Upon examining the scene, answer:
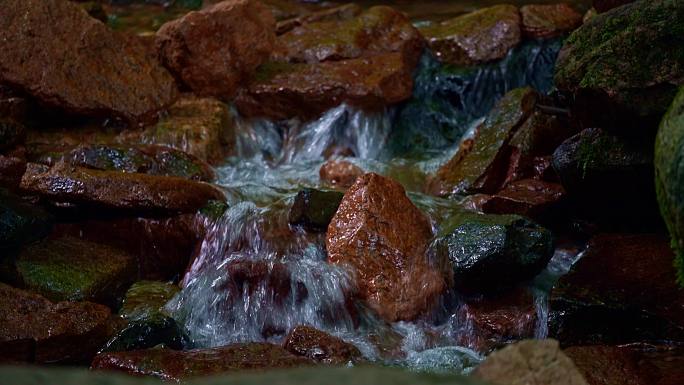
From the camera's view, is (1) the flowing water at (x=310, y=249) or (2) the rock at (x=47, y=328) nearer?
(2) the rock at (x=47, y=328)

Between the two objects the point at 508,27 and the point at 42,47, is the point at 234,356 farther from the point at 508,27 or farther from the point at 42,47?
the point at 508,27

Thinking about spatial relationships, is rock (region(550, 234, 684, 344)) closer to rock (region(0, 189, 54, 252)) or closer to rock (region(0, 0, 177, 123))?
rock (region(0, 189, 54, 252))

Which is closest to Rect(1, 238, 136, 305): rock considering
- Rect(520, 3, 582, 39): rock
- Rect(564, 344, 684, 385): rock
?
Rect(564, 344, 684, 385): rock

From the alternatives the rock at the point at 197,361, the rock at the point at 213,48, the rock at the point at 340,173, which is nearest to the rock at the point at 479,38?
the rock at the point at 213,48

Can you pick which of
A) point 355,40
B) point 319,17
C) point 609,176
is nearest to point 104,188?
point 609,176

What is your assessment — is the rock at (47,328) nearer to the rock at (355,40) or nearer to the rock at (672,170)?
the rock at (672,170)

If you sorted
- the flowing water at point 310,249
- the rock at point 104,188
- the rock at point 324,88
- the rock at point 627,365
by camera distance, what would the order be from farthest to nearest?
the rock at point 324,88, the rock at point 104,188, the flowing water at point 310,249, the rock at point 627,365

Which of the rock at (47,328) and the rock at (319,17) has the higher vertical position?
the rock at (319,17)
